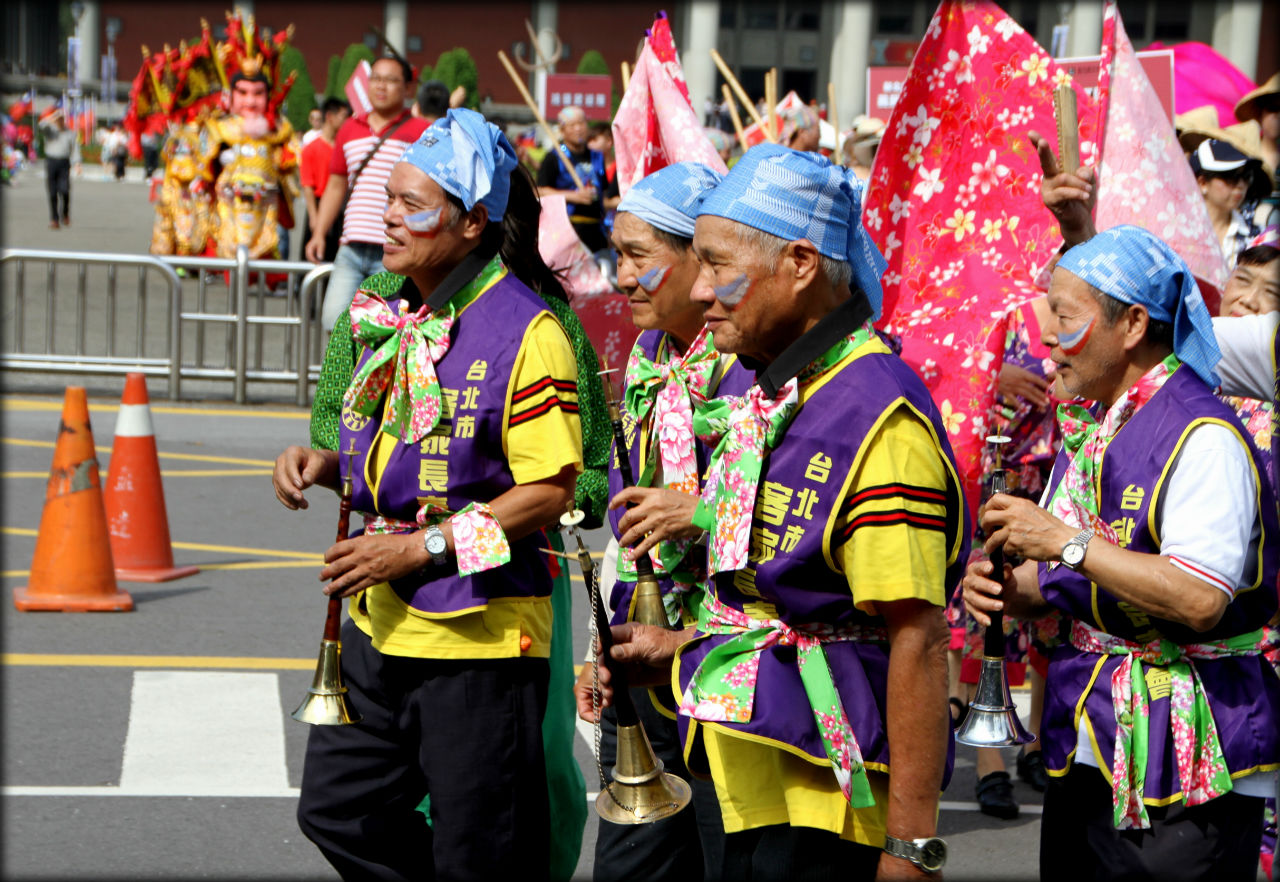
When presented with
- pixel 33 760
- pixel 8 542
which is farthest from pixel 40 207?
pixel 33 760

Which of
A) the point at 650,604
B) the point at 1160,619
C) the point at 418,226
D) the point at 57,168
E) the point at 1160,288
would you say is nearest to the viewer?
the point at 1160,619

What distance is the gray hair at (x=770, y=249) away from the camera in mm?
2850

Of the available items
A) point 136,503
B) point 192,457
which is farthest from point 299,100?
point 136,503

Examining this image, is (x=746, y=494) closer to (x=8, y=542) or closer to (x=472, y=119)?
(x=472, y=119)

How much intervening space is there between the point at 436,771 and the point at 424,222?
1.24m

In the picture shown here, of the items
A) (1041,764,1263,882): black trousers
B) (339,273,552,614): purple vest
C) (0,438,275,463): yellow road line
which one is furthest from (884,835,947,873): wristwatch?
(0,438,275,463): yellow road line

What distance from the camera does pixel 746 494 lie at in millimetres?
2836

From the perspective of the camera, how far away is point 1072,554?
3.08 m

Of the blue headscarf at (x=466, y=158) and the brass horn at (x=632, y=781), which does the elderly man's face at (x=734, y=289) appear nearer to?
the brass horn at (x=632, y=781)

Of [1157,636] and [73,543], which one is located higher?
[1157,636]

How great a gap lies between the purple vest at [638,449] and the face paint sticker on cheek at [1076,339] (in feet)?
2.12

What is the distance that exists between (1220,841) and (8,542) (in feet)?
23.1

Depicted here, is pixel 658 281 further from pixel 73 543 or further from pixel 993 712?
pixel 73 543

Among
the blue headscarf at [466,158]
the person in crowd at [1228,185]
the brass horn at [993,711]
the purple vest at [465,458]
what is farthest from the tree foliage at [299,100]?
the brass horn at [993,711]
